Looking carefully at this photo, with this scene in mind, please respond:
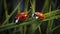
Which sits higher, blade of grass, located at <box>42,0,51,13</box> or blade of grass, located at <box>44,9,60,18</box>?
blade of grass, located at <box>42,0,51,13</box>

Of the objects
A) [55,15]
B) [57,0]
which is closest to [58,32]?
[55,15]

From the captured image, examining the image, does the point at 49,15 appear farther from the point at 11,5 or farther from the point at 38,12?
the point at 11,5

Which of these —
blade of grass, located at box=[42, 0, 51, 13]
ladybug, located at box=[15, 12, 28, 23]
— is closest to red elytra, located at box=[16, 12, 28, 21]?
ladybug, located at box=[15, 12, 28, 23]

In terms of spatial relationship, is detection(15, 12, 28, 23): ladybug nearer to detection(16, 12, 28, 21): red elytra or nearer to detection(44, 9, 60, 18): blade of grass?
detection(16, 12, 28, 21): red elytra

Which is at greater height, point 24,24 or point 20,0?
point 20,0

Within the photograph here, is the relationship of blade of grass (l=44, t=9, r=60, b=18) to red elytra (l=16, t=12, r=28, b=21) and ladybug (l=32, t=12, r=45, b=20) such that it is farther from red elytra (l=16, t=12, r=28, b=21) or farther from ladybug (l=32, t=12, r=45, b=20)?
red elytra (l=16, t=12, r=28, b=21)

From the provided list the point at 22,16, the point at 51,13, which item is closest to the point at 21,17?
the point at 22,16

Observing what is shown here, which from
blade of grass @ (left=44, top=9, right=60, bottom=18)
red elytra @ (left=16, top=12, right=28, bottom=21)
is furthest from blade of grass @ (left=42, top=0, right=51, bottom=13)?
red elytra @ (left=16, top=12, right=28, bottom=21)

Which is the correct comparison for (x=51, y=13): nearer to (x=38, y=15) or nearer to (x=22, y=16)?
(x=38, y=15)

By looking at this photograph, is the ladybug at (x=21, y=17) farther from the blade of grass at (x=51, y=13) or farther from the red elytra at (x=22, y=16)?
the blade of grass at (x=51, y=13)

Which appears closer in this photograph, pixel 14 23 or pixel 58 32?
pixel 14 23

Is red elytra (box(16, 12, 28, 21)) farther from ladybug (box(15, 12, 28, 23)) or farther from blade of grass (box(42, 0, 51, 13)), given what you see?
blade of grass (box(42, 0, 51, 13))
